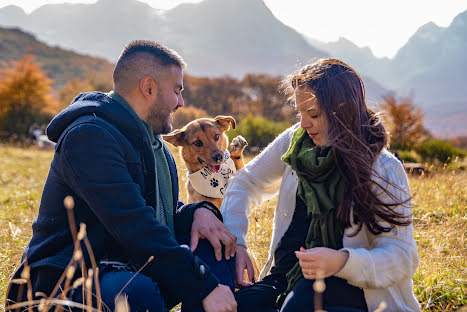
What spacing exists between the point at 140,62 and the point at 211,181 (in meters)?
1.85

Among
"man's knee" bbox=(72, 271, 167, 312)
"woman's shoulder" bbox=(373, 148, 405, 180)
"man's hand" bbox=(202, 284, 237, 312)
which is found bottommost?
"man's hand" bbox=(202, 284, 237, 312)

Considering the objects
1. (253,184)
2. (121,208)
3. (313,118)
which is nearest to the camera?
(121,208)

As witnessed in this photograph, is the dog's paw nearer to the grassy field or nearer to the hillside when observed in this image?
the grassy field

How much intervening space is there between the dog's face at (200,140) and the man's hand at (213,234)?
2.26m

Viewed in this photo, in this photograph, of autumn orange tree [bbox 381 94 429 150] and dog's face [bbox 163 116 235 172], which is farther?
autumn orange tree [bbox 381 94 429 150]

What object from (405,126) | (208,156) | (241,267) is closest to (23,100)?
(405,126)

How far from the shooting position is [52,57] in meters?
74.4

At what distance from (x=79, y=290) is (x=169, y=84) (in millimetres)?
1474

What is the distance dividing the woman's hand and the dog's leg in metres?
2.88

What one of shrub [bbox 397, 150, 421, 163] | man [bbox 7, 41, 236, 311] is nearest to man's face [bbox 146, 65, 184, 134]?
man [bbox 7, 41, 236, 311]

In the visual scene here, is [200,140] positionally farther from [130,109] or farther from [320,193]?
[320,193]

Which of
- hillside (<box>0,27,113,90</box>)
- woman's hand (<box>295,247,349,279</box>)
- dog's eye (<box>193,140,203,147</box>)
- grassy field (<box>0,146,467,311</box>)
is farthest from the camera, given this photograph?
hillside (<box>0,27,113,90</box>)

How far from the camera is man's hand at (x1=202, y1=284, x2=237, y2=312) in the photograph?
8.36ft

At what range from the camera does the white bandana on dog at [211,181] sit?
4777mm
